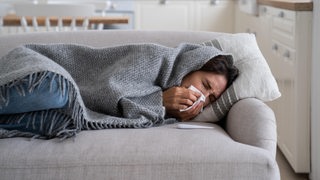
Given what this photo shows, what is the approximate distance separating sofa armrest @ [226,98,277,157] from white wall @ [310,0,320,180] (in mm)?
724

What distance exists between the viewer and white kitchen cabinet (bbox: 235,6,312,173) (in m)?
2.53

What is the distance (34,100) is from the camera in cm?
159

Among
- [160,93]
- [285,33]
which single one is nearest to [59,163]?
[160,93]

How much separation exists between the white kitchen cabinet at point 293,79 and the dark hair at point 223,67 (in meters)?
0.75

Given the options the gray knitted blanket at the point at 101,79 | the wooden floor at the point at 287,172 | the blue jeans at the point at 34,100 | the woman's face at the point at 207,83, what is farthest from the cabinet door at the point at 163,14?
the blue jeans at the point at 34,100

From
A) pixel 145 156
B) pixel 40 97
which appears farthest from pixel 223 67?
pixel 40 97

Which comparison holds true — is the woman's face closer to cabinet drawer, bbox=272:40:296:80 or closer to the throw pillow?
the throw pillow

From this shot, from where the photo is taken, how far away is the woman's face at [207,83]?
1867mm

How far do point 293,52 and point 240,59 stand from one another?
745mm

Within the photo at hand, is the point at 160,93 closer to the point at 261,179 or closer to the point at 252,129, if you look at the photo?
the point at 252,129

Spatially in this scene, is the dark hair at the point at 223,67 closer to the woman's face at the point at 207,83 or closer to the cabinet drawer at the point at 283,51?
the woman's face at the point at 207,83

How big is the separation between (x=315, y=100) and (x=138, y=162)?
52.3 inches

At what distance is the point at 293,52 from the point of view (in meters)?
2.61

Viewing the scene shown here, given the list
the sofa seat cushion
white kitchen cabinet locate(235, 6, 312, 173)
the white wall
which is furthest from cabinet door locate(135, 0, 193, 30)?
the sofa seat cushion
